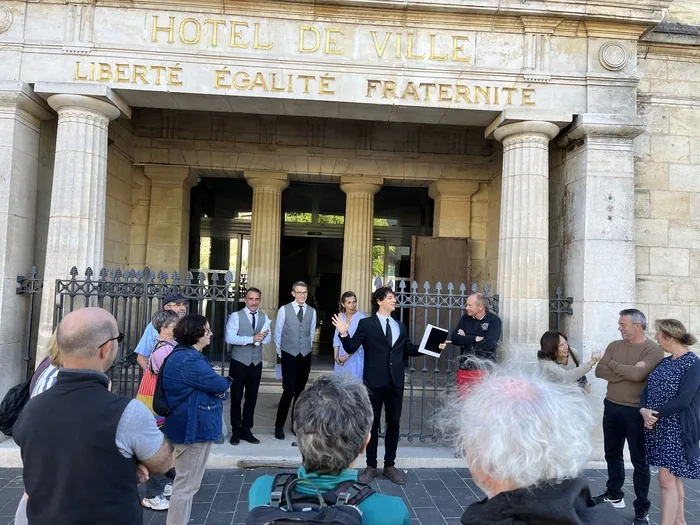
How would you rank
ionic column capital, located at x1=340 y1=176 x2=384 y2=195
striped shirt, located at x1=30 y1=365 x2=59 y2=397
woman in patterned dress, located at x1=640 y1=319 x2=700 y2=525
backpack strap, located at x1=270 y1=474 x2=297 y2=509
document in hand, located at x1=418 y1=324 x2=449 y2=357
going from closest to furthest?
1. backpack strap, located at x1=270 y1=474 x2=297 y2=509
2. striped shirt, located at x1=30 y1=365 x2=59 y2=397
3. woman in patterned dress, located at x1=640 y1=319 x2=700 y2=525
4. document in hand, located at x1=418 y1=324 x2=449 y2=357
5. ionic column capital, located at x1=340 y1=176 x2=384 y2=195

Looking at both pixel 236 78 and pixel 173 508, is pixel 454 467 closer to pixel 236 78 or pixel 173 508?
pixel 173 508

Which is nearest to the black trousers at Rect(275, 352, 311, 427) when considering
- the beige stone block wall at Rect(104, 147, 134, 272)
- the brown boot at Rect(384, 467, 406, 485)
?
the brown boot at Rect(384, 467, 406, 485)

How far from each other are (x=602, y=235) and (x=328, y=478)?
219 inches

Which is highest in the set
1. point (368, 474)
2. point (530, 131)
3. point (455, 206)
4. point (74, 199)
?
point (530, 131)

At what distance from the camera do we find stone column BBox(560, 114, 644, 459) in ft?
19.5

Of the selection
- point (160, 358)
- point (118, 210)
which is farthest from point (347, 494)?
point (118, 210)

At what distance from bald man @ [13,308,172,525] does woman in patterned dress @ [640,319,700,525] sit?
378 cm

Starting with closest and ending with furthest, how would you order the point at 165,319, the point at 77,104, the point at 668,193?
the point at 165,319
the point at 77,104
the point at 668,193

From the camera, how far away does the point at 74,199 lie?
580 cm

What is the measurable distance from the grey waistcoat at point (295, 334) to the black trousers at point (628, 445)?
3.30 meters

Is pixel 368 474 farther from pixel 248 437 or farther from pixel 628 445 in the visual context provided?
pixel 628 445

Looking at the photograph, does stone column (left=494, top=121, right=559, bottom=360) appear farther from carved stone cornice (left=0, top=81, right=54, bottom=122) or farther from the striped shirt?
carved stone cornice (left=0, top=81, right=54, bottom=122)

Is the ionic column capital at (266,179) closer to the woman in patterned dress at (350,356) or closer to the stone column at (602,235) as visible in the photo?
the woman in patterned dress at (350,356)

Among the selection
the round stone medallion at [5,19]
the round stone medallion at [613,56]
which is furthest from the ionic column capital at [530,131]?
the round stone medallion at [5,19]
